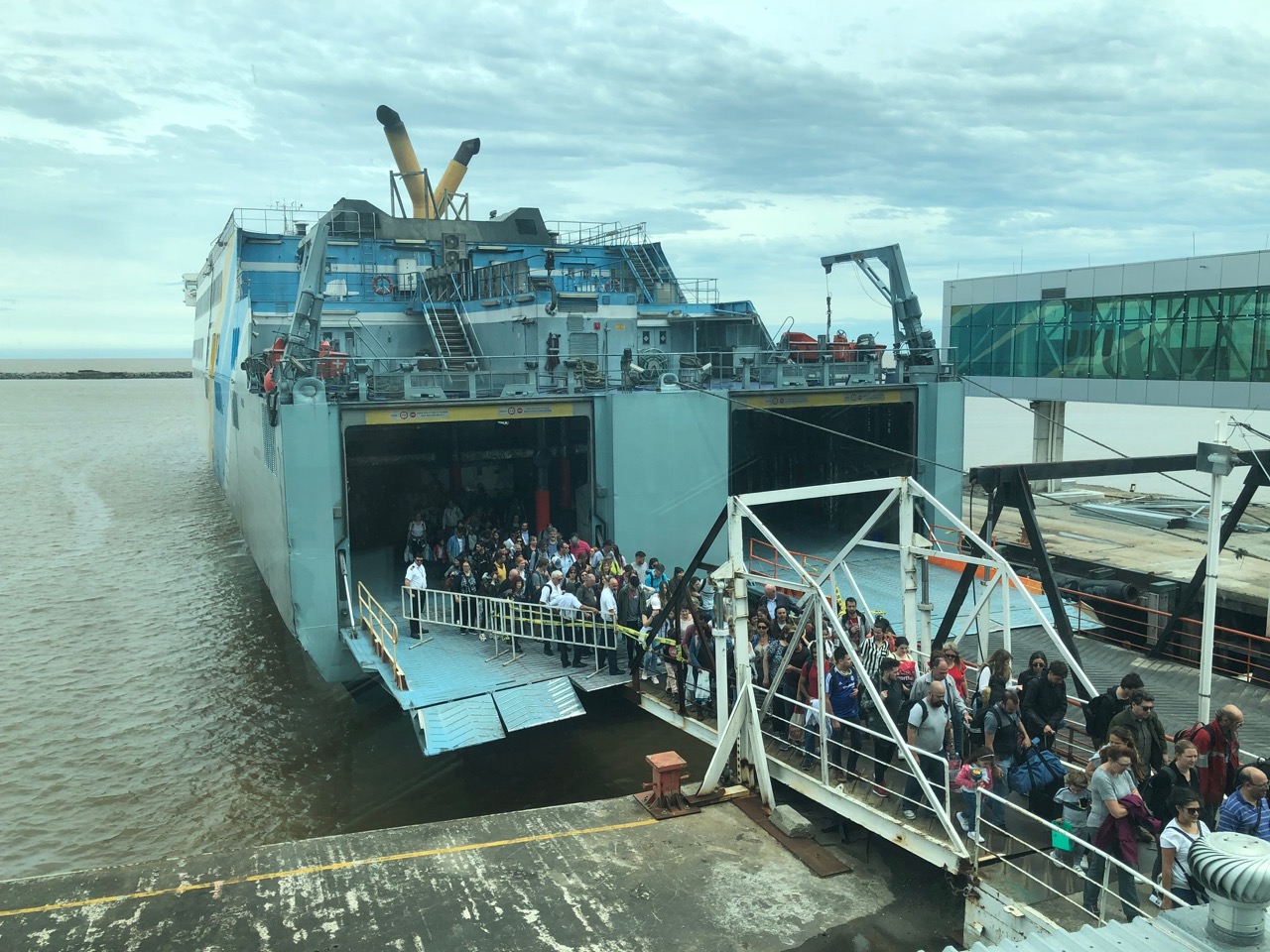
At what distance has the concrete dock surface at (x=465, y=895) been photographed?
7785 mm

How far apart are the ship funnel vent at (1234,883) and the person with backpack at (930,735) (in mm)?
3506

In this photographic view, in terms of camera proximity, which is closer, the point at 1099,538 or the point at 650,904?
the point at 650,904

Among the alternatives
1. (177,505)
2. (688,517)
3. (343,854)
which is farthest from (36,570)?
(343,854)

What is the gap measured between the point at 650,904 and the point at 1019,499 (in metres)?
5.40

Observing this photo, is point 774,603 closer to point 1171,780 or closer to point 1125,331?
point 1171,780

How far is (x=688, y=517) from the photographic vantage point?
1797 centimetres

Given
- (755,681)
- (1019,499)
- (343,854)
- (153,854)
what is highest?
(1019,499)

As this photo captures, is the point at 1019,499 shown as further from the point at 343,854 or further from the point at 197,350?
the point at 197,350

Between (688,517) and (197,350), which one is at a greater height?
(197,350)

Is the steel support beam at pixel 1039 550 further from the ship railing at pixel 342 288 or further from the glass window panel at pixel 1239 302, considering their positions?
the ship railing at pixel 342 288

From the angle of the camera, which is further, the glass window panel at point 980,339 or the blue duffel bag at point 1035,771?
the glass window panel at point 980,339

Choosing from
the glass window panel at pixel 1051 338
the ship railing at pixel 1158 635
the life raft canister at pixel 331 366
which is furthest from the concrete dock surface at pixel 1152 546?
the life raft canister at pixel 331 366

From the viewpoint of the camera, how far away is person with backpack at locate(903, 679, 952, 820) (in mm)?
8344

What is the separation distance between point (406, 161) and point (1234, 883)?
3364 cm
